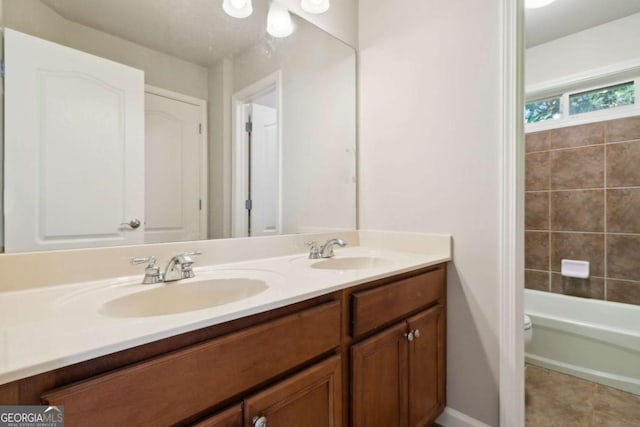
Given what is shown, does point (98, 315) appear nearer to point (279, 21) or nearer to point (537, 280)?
point (279, 21)

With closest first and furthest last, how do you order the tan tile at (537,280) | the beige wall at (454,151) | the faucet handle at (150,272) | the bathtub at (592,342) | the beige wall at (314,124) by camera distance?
the faucet handle at (150,272) < the beige wall at (454,151) < the beige wall at (314,124) < the bathtub at (592,342) < the tan tile at (537,280)

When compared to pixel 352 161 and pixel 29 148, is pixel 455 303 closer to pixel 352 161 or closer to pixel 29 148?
pixel 352 161

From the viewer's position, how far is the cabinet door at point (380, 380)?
0.96 m

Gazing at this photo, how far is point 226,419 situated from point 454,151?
1358 mm

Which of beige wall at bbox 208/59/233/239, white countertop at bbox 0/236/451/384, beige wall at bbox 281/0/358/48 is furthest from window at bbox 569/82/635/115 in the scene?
beige wall at bbox 208/59/233/239

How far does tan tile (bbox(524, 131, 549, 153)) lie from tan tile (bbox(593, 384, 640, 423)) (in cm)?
179

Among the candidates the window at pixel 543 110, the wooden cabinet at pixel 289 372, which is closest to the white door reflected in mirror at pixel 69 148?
the wooden cabinet at pixel 289 372

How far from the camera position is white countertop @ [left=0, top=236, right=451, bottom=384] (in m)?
0.46

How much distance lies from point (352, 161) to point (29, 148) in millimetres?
1428

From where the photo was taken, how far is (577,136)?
237cm

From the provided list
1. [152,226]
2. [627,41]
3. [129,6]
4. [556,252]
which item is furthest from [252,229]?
[627,41]

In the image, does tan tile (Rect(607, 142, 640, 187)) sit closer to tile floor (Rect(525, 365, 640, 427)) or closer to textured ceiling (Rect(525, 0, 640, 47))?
textured ceiling (Rect(525, 0, 640, 47))

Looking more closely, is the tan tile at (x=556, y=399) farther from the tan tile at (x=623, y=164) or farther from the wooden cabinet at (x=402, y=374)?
the tan tile at (x=623, y=164)

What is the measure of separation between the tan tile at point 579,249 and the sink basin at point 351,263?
1.93 m
